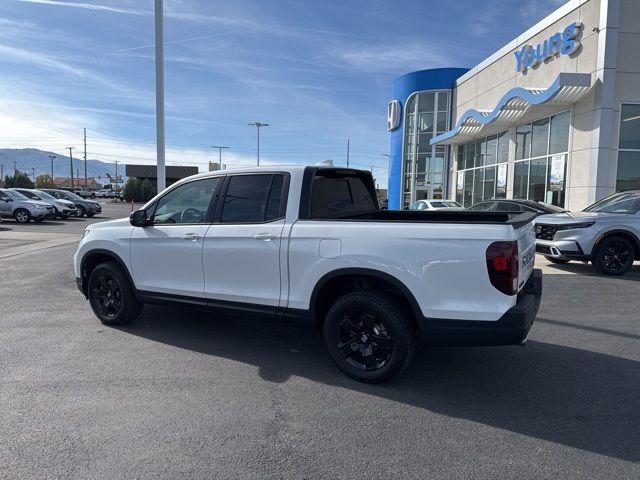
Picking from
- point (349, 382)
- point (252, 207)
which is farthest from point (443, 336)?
point (252, 207)

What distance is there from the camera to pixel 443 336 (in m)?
3.84

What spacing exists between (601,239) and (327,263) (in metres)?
7.47

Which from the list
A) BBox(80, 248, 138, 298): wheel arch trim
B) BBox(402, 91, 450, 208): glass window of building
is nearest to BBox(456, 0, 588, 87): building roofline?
BBox(402, 91, 450, 208): glass window of building

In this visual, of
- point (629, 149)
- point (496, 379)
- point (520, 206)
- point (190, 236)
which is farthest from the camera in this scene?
point (629, 149)

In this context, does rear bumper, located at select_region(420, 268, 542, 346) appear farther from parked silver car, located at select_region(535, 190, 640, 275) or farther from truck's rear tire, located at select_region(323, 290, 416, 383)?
parked silver car, located at select_region(535, 190, 640, 275)

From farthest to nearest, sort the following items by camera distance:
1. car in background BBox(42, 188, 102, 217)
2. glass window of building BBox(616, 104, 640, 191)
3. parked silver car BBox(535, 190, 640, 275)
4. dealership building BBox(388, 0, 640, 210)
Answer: car in background BBox(42, 188, 102, 217), glass window of building BBox(616, 104, 640, 191), dealership building BBox(388, 0, 640, 210), parked silver car BBox(535, 190, 640, 275)

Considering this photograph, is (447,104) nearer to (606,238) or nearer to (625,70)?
(625,70)

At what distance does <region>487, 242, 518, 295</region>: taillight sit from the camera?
360cm

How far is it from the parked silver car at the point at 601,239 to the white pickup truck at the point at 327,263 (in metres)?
5.21

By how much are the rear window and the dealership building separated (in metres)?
11.8

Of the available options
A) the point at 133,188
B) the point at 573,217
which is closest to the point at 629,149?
the point at 573,217

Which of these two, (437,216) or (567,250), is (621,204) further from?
(437,216)

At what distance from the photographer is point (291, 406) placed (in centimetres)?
377

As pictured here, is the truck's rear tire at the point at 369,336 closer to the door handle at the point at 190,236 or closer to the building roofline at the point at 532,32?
the door handle at the point at 190,236
